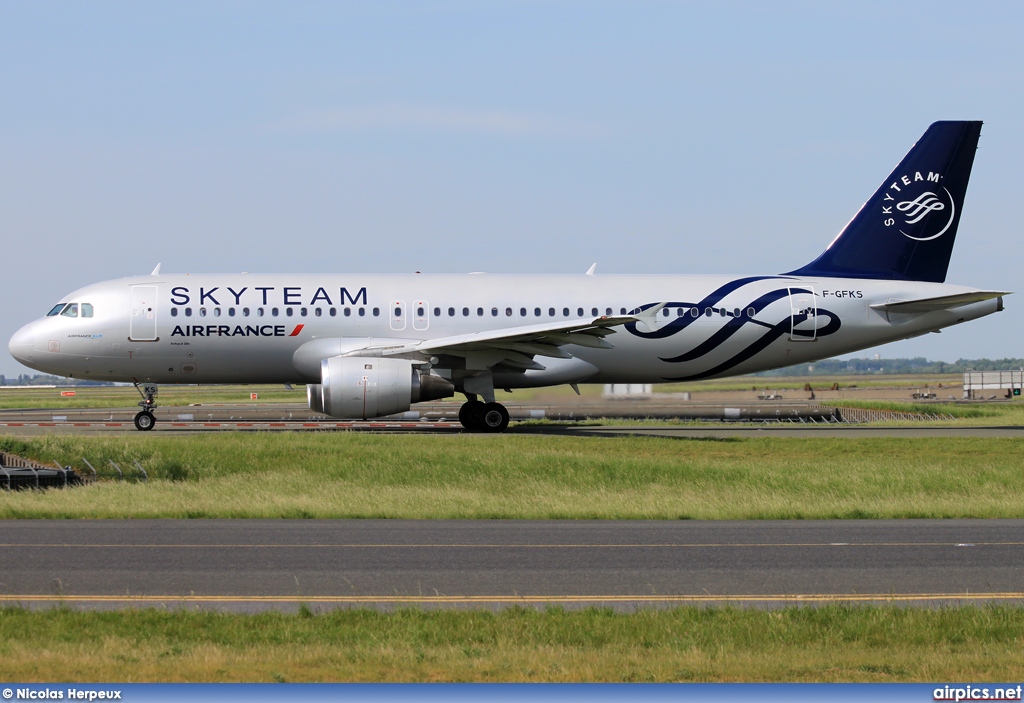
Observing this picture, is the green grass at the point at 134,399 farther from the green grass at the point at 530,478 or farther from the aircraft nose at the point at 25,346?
the green grass at the point at 530,478

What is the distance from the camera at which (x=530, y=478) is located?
22.0 meters

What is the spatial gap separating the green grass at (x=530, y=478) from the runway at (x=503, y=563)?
1.17m

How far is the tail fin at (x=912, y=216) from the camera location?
35094 millimetres

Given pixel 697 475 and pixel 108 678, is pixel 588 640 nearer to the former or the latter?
pixel 108 678

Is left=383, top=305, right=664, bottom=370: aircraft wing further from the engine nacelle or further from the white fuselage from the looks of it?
the engine nacelle

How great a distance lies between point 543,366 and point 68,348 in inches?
526

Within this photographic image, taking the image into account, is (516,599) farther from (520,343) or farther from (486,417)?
(486,417)

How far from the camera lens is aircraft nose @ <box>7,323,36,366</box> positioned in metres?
32.0
